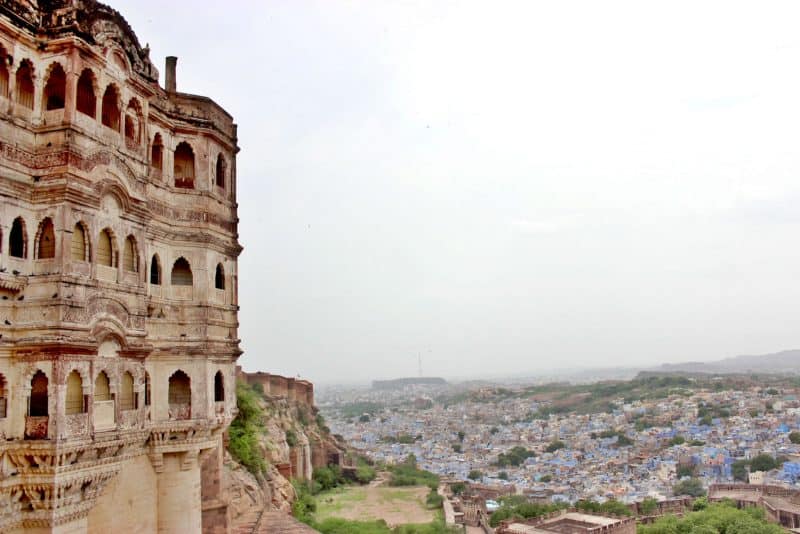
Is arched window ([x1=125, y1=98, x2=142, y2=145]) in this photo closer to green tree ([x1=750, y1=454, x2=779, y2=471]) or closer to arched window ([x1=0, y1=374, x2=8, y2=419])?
arched window ([x1=0, y1=374, x2=8, y2=419])

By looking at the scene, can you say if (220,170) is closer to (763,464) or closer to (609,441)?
(763,464)

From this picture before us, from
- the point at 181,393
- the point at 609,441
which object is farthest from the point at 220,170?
the point at 609,441

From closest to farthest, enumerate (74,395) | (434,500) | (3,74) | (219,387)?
(3,74)
(74,395)
(219,387)
(434,500)

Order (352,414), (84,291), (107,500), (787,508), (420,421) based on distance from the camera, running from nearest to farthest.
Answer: (84,291)
(107,500)
(787,508)
(420,421)
(352,414)

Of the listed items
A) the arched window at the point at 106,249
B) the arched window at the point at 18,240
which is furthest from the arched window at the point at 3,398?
the arched window at the point at 106,249

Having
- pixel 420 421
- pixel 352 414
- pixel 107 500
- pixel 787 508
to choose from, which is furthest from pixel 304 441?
pixel 352 414

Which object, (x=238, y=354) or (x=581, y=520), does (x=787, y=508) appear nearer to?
(x=581, y=520)
